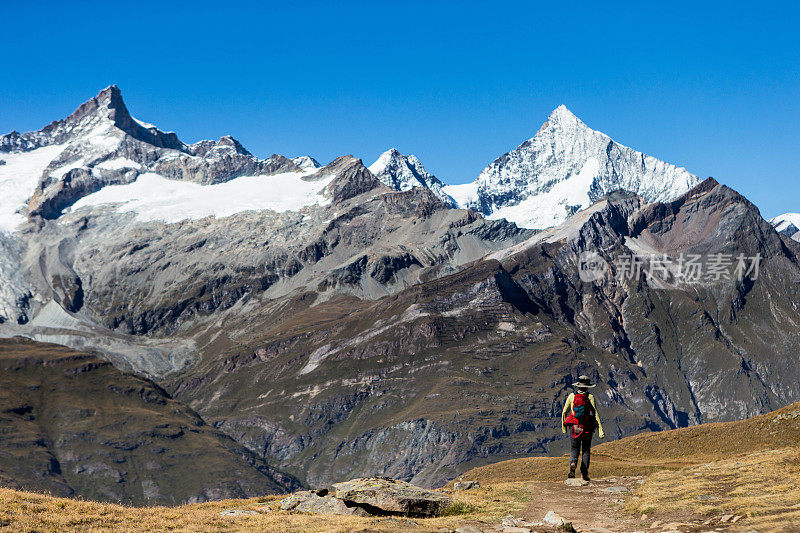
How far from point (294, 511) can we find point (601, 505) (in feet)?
53.9

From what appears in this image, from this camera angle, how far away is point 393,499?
4116 centimetres

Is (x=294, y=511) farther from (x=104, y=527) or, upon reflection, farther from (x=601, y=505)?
(x=601, y=505)

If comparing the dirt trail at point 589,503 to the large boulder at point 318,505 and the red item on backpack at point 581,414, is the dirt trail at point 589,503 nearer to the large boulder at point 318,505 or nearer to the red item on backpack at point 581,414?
the red item on backpack at point 581,414

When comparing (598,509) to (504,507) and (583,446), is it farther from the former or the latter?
(583,446)

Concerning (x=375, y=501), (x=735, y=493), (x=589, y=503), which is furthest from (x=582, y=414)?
(x=375, y=501)

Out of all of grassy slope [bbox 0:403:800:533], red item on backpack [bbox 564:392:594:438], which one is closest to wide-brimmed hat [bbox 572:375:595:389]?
red item on backpack [bbox 564:392:594:438]

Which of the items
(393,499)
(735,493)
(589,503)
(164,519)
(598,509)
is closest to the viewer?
(164,519)

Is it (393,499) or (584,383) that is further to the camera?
(584,383)

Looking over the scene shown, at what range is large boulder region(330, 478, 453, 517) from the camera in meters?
41.0

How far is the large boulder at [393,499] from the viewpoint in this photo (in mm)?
41000

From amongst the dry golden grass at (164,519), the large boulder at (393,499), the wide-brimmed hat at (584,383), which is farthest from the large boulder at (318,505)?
the wide-brimmed hat at (584,383)

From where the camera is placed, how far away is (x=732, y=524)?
110 ft

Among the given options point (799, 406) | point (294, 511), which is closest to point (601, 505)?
point (294, 511)

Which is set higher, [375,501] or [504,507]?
[375,501]
